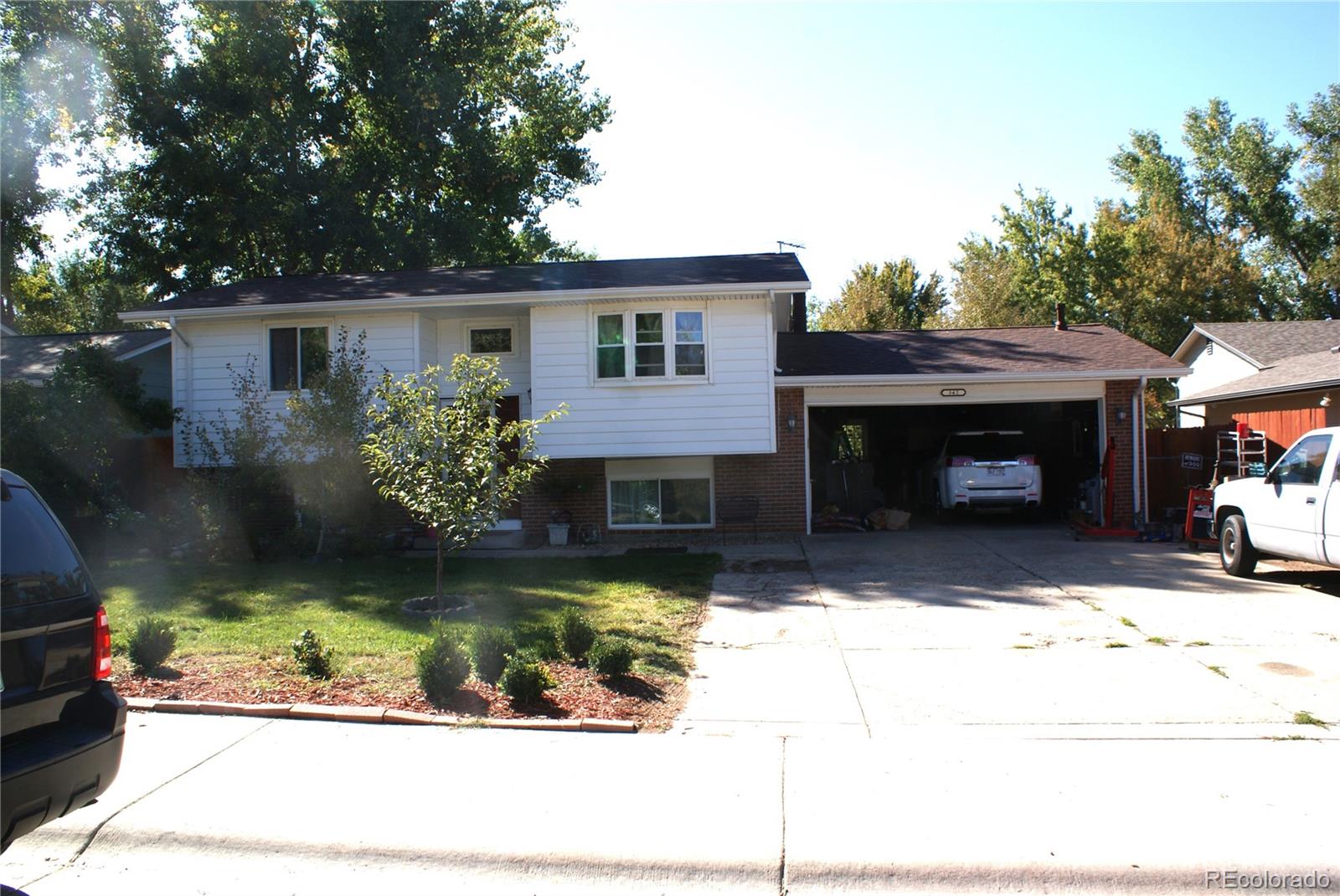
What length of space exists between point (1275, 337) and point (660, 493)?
17.8 metres

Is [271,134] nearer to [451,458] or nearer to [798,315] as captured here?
[798,315]

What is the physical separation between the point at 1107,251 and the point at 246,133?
29.8 m

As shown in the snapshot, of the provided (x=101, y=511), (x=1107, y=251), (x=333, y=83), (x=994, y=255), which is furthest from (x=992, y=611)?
(x=994, y=255)

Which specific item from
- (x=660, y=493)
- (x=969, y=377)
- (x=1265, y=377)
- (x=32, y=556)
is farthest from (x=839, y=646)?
(x=1265, y=377)

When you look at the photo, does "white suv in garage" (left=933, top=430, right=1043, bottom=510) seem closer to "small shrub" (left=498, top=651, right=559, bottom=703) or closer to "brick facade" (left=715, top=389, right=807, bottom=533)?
"brick facade" (left=715, top=389, right=807, bottom=533)

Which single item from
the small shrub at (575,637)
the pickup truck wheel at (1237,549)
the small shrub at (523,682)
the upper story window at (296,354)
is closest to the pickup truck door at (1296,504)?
the pickup truck wheel at (1237,549)

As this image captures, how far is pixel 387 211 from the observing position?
27719 millimetres

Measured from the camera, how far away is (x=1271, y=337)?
23656mm

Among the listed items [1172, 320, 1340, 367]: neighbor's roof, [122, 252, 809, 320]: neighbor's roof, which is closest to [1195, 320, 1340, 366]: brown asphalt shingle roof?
[1172, 320, 1340, 367]: neighbor's roof

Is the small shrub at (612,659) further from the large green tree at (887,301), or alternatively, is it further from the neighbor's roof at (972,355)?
the large green tree at (887,301)

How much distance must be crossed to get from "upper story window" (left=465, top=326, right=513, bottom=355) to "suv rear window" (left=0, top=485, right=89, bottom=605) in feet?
42.8

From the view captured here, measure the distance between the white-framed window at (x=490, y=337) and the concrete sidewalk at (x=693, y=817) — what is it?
457 inches

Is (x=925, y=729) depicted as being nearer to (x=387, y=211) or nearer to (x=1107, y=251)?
(x=387, y=211)

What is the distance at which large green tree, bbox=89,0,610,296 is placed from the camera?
25.0 meters
